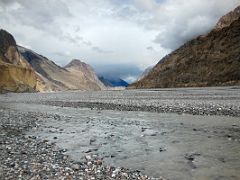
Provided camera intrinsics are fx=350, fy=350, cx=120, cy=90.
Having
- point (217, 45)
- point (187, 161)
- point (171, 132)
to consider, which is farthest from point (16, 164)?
point (217, 45)

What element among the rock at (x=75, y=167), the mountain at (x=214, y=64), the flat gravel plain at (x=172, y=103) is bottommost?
the rock at (x=75, y=167)

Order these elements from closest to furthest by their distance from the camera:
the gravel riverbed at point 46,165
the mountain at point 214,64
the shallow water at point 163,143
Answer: the gravel riverbed at point 46,165, the shallow water at point 163,143, the mountain at point 214,64

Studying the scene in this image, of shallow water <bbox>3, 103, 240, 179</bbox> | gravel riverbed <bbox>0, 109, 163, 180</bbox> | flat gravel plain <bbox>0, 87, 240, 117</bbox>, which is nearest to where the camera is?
gravel riverbed <bbox>0, 109, 163, 180</bbox>

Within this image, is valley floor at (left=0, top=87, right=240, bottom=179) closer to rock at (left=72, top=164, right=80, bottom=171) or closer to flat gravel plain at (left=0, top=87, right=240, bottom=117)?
rock at (left=72, top=164, right=80, bottom=171)

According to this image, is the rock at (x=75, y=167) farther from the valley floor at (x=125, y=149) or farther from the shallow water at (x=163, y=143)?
the shallow water at (x=163, y=143)

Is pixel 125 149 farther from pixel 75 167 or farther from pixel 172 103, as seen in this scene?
pixel 172 103

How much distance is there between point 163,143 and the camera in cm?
1770

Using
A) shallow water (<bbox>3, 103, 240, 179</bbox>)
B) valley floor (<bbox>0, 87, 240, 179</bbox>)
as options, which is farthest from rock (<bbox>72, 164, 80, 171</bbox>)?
shallow water (<bbox>3, 103, 240, 179</bbox>)

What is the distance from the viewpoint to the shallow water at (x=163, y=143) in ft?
42.2

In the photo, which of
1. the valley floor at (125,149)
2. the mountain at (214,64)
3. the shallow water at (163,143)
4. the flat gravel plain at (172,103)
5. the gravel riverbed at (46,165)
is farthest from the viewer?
the mountain at (214,64)

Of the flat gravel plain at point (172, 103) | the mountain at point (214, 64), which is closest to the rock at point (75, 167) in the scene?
the flat gravel plain at point (172, 103)

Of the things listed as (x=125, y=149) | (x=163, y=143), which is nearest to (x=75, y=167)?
(x=125, y=149)

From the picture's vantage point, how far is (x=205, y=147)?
16.2 m

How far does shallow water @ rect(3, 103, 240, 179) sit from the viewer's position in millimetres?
12875
